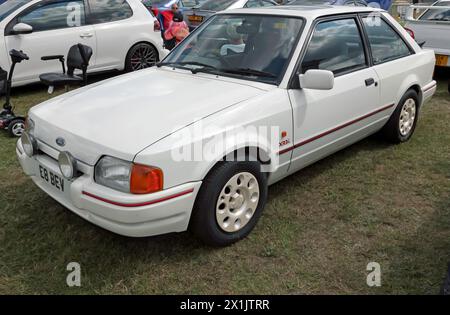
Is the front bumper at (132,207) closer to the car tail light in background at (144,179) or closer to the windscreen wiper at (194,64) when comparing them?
the car tail light in background at (144,179)

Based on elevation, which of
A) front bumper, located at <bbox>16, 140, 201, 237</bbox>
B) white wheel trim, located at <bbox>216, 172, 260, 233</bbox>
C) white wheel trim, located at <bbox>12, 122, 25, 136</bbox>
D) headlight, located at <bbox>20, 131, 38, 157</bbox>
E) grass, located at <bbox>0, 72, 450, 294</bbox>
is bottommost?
grass, located at <bbox>0, 72, 450, 294</bbox>

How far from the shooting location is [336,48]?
359 centimetres

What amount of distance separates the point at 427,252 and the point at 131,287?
195 cm

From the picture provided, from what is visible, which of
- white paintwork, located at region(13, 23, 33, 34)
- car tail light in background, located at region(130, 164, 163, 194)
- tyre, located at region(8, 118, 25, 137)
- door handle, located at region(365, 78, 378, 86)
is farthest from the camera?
white paintwork, located at region(13, 23, 33, 34)

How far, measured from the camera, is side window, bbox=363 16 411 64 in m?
3.98

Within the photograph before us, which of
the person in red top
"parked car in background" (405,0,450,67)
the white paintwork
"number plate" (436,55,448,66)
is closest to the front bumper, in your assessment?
the white paintwork

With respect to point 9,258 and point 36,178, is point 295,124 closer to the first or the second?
point 36,178

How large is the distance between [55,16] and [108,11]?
912mm

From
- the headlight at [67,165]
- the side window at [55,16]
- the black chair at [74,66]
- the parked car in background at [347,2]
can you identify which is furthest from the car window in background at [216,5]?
the headlight at [67,165]

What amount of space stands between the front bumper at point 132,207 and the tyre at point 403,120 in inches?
106

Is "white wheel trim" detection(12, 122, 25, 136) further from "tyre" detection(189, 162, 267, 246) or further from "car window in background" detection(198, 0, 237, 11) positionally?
"car window in background" detection(198, 0, 237, 11)

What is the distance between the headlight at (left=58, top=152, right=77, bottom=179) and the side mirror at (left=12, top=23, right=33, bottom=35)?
433 cm

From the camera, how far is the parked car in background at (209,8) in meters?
9.34
